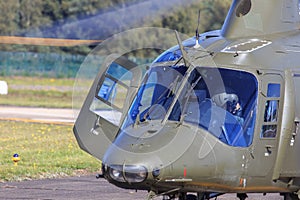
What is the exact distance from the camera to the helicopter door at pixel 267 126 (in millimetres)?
11312

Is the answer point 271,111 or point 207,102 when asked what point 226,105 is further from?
point 271,111

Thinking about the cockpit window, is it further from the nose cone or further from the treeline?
the treeline

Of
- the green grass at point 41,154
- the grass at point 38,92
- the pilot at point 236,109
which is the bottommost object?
the grass at point 38,92

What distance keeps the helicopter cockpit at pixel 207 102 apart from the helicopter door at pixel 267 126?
135 mm

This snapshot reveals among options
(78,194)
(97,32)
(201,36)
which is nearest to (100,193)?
(78,194)

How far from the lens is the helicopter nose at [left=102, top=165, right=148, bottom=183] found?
10273 mm

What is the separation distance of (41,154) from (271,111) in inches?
425

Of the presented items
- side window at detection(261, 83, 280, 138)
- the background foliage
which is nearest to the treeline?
the background foliage

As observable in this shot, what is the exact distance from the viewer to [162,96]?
37.2 feet

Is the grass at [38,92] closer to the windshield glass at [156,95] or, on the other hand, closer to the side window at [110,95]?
the side window at [110,95]

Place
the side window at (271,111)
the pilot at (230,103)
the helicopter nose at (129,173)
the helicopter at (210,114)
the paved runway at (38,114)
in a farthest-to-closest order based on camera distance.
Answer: the paved runway at (38,114) < the side window at (271,111) < the pilot at (230,103) < the helicopter at (210,114) < the helicopter nose at (129,173)

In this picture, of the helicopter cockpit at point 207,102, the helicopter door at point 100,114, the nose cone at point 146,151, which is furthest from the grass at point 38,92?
the nose cone at point 146,151

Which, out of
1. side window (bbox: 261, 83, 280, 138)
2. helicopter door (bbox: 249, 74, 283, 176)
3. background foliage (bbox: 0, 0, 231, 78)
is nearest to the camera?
helicopter door (bbox: 249, 74, 283, 176)

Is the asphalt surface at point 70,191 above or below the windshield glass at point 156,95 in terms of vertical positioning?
below
